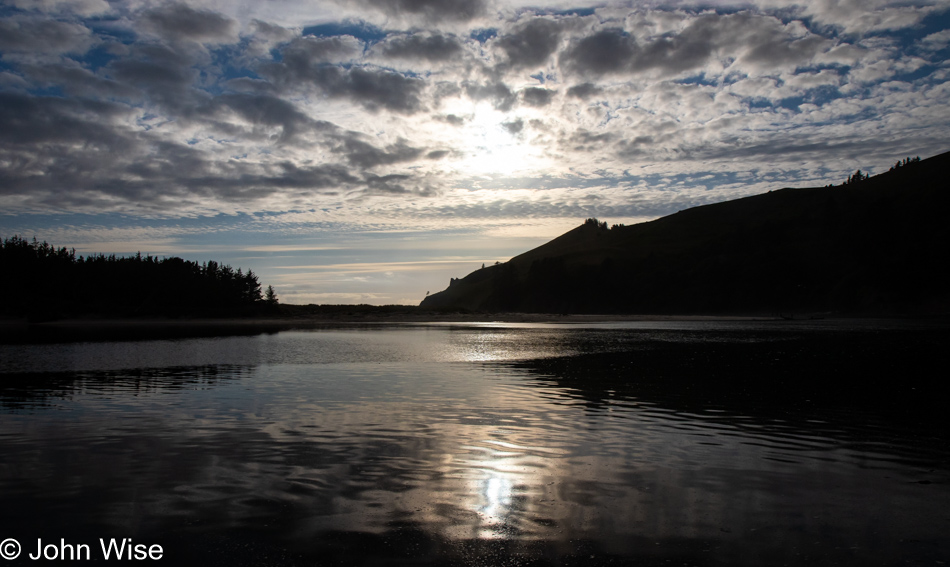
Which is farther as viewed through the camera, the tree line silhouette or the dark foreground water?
the tree line silhouette

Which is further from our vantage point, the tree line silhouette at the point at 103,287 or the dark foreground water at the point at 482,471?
the tree line silhouette at the point at 103,287

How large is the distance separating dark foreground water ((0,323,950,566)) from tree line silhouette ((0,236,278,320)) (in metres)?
144

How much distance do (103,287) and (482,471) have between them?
179501 mm

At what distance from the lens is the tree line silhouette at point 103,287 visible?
146 m

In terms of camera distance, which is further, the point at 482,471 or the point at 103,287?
the point at 103,287

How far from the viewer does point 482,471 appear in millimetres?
13133

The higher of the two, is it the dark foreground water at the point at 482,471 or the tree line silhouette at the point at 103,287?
the tree line silhouette at the point at 103,287

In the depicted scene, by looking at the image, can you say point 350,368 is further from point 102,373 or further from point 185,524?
point 185,524

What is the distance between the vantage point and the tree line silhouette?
480ft

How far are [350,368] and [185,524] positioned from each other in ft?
90.1

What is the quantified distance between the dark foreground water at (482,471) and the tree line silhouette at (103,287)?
472 ft

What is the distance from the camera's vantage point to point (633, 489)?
466 inches

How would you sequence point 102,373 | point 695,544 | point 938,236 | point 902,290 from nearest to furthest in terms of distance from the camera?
point 695,544 → point 102,373 → point 902,290 → point 938,236

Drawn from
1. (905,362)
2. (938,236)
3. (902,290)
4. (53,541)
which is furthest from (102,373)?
(938,236)
